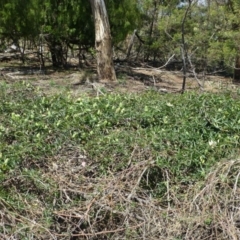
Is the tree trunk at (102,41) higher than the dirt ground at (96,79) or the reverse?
higher

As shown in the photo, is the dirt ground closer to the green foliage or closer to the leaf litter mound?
the green foliage

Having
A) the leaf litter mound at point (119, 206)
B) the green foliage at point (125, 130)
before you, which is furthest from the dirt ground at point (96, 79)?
the leaf litter mound at point (119, 206)

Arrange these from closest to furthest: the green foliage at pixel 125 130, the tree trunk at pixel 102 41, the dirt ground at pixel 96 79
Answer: the green foliage at pixel 125 130 → the dirt ground at pixel 96 79 → the tree trunk at pixel 102 41

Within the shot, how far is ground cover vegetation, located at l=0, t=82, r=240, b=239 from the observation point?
3.73 meters

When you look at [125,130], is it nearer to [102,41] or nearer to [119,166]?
[119,166]

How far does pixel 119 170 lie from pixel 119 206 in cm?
43

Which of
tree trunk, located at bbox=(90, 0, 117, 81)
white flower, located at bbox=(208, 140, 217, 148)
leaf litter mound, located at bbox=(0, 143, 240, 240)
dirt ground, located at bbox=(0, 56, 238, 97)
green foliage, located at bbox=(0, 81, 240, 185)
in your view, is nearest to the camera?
leaf litter mound, located at bbox=(0, 143, 240, 240)

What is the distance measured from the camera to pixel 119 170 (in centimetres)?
419

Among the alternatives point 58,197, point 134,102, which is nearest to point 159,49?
point 134,102

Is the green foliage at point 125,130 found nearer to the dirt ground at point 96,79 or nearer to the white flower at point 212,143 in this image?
the white flower at point 212,143

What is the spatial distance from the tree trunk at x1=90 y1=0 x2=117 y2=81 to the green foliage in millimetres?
3450

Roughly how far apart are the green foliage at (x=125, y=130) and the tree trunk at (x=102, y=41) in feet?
11.3

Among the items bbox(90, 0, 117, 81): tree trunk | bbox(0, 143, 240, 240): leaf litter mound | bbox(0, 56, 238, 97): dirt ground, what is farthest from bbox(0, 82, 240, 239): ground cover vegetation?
bbox(90, 0, 117, 81): tree trunk

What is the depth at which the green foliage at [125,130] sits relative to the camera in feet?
13.8
